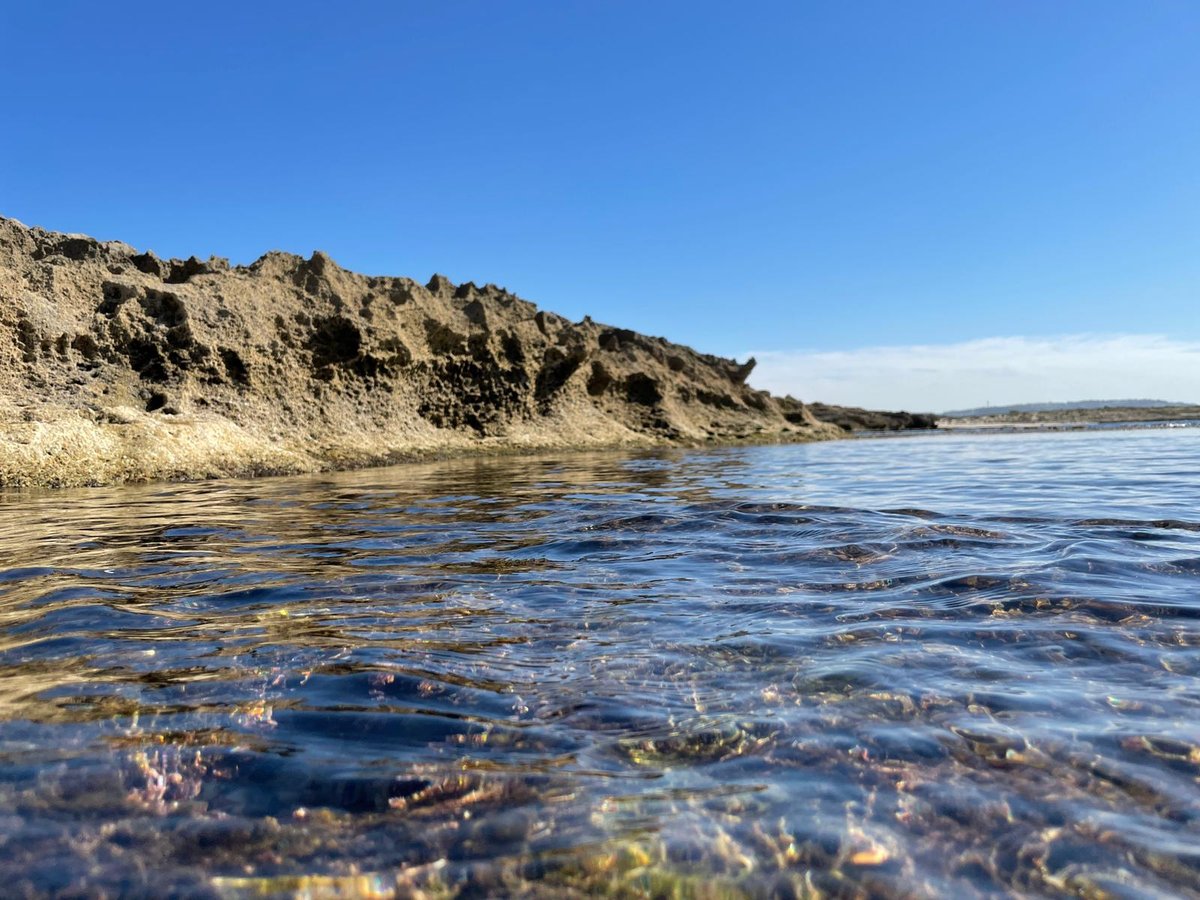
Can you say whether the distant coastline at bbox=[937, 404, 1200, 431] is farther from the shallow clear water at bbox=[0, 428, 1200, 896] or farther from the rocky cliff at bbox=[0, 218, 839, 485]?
the shallow clear water at bbox=[0, 428, 1200, 896]

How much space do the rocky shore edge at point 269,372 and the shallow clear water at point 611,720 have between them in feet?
35.5

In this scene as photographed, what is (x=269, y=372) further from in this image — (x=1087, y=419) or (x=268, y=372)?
(x=1087, y=419)

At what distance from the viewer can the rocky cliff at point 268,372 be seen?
15.9m

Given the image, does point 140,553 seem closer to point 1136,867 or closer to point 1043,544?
point 1136,867

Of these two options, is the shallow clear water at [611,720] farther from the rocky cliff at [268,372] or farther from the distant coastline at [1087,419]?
the distant coastline at [1087,419]

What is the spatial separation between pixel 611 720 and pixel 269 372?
21.4m

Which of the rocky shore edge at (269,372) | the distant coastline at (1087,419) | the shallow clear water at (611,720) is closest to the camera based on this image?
the shallow clear water at (611,720)

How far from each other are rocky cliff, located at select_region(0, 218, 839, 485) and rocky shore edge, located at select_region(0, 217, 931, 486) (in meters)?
0.05

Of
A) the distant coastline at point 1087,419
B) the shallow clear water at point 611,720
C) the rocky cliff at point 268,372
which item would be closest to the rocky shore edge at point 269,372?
the rocky cliff at point 268,372

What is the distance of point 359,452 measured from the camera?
71.7 ft

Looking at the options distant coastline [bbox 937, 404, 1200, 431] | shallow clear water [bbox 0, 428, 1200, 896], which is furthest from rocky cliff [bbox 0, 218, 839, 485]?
distant coastline [bbox 937, 404, 1200, 431]

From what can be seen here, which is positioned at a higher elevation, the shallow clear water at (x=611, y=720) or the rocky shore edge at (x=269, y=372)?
the rocky shore edge at (x=269, y=372)

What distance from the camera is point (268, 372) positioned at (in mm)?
21719

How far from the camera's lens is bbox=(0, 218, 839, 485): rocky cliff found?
52.2 feet
